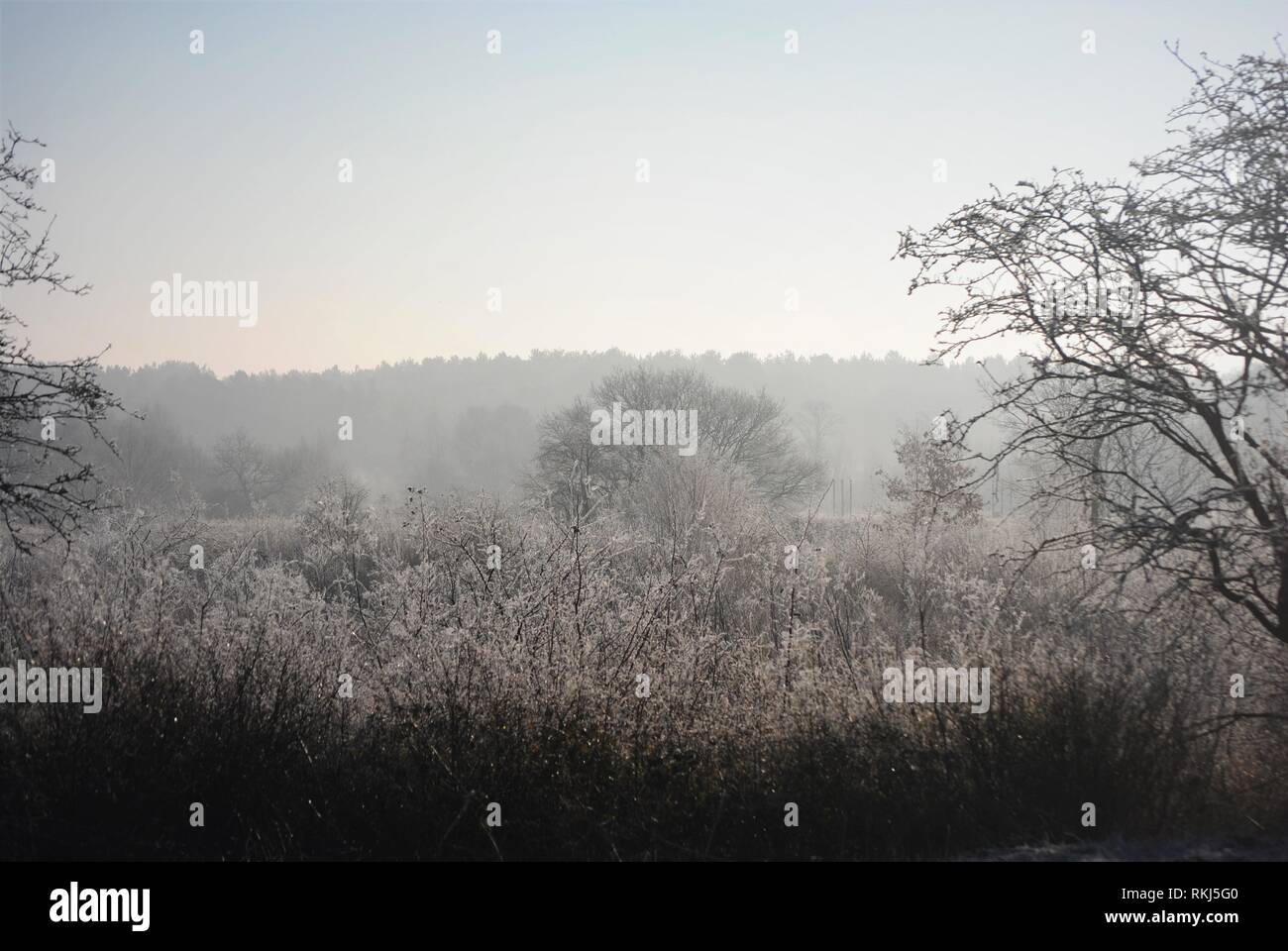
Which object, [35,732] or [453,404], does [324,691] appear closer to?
[35,732]

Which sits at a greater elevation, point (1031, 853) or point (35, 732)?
point (35, 732)

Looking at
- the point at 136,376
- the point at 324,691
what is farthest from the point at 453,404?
the point at 324,691

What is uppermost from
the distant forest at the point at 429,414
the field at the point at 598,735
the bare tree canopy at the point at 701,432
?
the distant forest at the point at 429,414

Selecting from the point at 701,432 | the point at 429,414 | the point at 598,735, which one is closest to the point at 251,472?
the point at 701,432

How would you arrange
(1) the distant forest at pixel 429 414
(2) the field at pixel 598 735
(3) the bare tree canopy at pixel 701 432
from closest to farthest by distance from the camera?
(2) the field at pixel 598 735
(3) the bare tree canopy at pixel 701 432
(1) the distant forest at pixel 429 414

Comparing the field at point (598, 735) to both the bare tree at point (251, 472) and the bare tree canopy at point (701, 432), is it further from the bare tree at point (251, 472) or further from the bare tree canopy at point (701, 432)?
the bare tree at point (251, 472)

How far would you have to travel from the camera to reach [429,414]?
124 metres

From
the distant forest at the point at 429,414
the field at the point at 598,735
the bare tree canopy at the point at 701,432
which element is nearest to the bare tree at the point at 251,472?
the distant forest at the point at 429,414

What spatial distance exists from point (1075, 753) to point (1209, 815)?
0.90 metres

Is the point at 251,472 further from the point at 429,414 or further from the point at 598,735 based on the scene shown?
the point at 598,735

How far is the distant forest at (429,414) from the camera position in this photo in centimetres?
6850

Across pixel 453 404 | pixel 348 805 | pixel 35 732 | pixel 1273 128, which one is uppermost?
pixel 453 404

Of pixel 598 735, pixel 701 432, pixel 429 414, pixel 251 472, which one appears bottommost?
pixel 598 735
